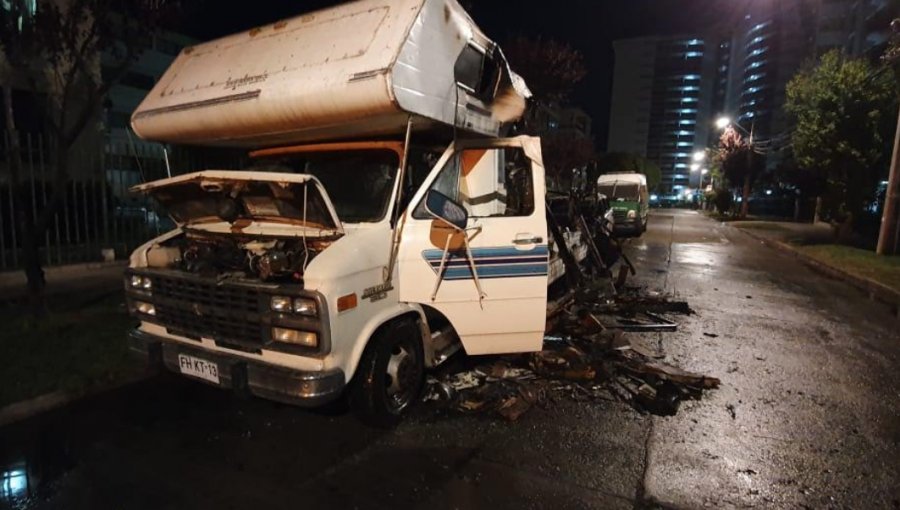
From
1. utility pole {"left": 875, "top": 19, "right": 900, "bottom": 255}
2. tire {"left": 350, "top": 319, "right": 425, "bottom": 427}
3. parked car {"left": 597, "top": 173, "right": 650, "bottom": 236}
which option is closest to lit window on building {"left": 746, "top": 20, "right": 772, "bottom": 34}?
parked car {"left": 597, "top": 173, "right": 650, "bottom": 236}

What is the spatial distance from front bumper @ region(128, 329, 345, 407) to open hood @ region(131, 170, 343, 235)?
0.95 meters

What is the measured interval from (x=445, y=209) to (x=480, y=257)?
626mm

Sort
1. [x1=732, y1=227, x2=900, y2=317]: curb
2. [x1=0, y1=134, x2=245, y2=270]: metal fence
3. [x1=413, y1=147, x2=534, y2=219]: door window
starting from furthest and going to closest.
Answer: [x1=732, y1=227, x2=900, y2=317]: curb
[x1=0, y1=134, x2=245, y2=270]: metal fence
[x1=413, y1=147, x2=534, y2=219]: door window

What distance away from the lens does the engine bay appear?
131 inches

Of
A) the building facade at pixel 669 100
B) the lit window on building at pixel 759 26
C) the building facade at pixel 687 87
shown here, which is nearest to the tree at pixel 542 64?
the building facade at pixel 687 87

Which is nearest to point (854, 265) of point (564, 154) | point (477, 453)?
point (477, 453)

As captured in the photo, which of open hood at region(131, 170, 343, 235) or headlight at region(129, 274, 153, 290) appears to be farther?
headlight at region(129, 274, 153, 290)

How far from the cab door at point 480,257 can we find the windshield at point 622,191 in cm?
1685

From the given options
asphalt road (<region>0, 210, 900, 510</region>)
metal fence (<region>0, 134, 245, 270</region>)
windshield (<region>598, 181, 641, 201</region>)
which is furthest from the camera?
windshield (<region>598, 181, 641, 201</region>)

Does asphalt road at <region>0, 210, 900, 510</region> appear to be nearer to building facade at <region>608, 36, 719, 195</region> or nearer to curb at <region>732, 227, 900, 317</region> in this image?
curb at <region>732, 227, 900, 317</region>

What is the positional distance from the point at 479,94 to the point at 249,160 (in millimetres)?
2329

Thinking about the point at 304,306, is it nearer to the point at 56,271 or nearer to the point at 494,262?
the point at 494,262

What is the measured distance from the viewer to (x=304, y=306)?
307cm

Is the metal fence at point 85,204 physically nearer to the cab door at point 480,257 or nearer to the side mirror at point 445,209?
the cab door at point 480,257
